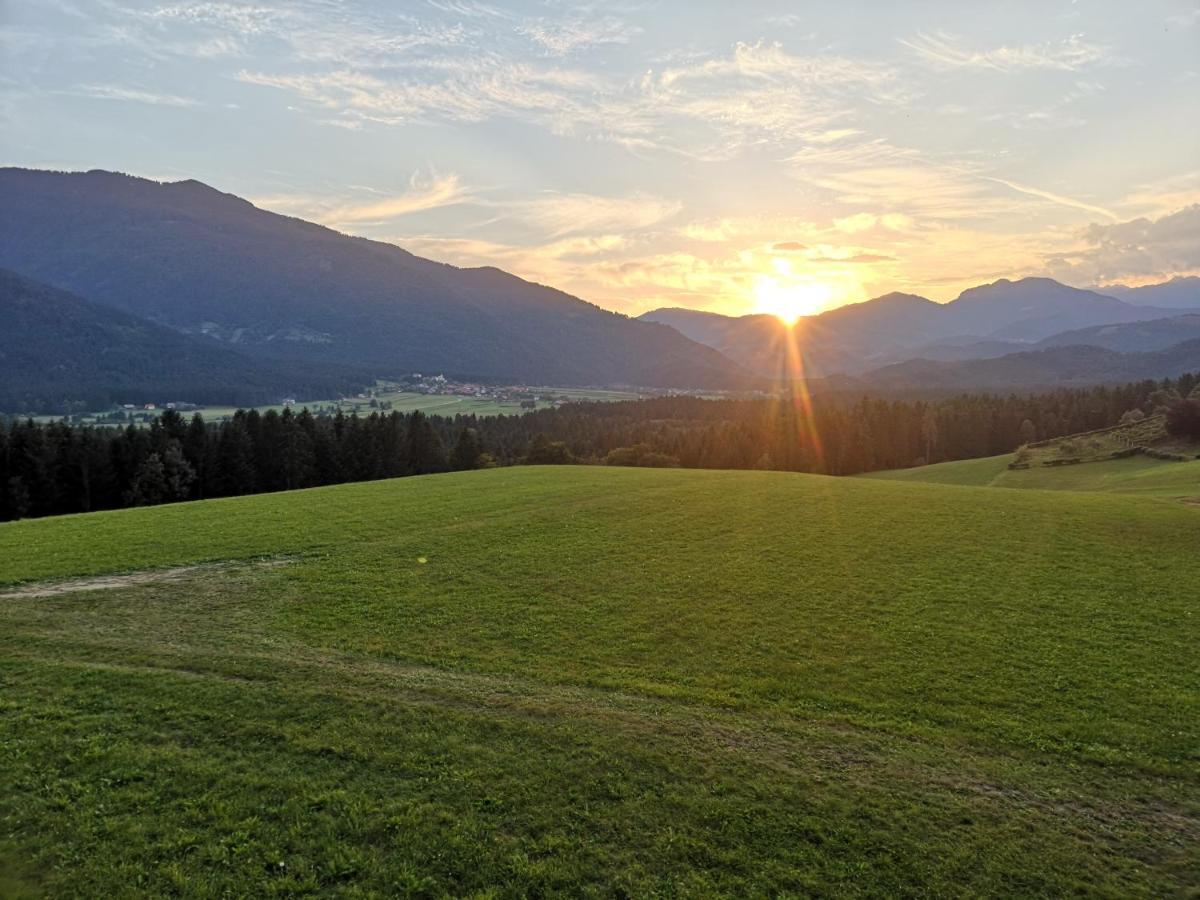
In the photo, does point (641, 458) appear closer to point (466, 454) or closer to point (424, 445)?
point (466, 454)

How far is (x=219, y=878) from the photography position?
1061cm

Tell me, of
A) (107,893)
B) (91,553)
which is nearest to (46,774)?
(107,893)

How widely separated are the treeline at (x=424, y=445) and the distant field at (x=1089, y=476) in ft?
96.5

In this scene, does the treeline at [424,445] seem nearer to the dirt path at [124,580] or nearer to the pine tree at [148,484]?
the pine tree at [148,484]

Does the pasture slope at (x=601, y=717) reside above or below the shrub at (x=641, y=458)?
above

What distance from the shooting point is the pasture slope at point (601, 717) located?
11461mm

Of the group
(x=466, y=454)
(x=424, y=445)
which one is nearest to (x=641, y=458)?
(x=466, y=454)

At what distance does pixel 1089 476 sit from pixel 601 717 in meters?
77.7

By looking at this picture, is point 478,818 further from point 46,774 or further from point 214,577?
point 214,577

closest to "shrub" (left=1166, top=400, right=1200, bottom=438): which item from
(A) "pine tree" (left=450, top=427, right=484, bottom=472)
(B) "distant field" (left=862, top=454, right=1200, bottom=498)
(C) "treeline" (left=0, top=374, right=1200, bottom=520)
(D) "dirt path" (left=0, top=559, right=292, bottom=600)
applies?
(B) "distant field" (left=862, top=454, right=1200, bottom=498)

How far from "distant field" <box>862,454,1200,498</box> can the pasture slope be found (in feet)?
88.0

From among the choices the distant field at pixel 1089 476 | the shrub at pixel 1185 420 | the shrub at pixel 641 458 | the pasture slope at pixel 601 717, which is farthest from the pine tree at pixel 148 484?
the shrub at pixel 1185 420

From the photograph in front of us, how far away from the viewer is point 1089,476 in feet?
234

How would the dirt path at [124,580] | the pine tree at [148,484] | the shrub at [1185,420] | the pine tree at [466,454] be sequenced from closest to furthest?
the dirt path at [124,580] < the pine tree at [148,484] < the shrub at [1185,420] < the pine tree at [466,454]
